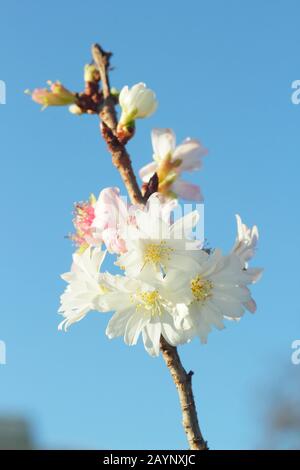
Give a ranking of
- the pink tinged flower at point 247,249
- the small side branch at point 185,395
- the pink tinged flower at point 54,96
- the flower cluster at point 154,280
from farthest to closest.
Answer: the pink tinged flower at point 54,96
the pink tinged flower at point 247,249
the flower cluster at point 154,280
the small side branch at point 185,395

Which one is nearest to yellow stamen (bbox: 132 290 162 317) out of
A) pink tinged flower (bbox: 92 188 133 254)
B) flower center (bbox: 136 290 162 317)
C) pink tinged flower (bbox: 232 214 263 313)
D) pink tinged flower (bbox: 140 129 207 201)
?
flower center (bbox: 136 290 162 317)

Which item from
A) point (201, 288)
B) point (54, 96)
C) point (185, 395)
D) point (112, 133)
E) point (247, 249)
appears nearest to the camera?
point (185, 395)

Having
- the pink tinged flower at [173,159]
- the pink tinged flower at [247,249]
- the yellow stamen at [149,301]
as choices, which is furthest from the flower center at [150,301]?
the pink tinged flower at [173,159]

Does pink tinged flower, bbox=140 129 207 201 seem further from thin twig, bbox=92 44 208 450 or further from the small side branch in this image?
the small side branch

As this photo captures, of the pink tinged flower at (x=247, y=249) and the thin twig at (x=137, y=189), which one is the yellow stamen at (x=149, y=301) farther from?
the pink tinged flower at (x=247, y=249)

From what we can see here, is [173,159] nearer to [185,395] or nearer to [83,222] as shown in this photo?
[83,222]

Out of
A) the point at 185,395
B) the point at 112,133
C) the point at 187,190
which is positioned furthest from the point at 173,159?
the point at 185,395

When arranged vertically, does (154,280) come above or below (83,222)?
below
